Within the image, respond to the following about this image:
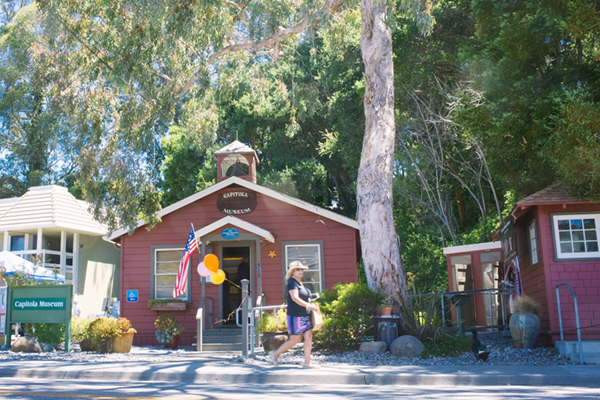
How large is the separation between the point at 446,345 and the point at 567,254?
3178 millimetres

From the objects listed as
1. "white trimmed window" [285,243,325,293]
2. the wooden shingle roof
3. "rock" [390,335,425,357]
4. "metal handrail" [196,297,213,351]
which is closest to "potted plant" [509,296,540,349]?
the wooden shingle roof

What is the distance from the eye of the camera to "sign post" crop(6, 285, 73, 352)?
1323 centimetres

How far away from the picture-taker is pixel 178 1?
14609 millimetres

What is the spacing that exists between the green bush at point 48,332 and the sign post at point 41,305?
33 centimetres

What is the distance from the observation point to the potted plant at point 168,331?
16328 millimetres

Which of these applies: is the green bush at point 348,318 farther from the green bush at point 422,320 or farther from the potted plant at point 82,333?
the potted plant at point 82,333

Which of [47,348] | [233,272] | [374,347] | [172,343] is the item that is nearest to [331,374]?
[374,347]

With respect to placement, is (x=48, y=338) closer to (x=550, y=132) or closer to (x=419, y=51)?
(x=550, y=132)

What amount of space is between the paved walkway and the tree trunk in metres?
3.40

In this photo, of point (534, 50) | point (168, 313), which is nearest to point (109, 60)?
point (168, 313)

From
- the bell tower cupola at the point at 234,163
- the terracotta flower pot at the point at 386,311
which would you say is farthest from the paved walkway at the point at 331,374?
the bell tower cupola at the point at 234,163

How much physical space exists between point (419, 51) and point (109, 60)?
36.4 feet

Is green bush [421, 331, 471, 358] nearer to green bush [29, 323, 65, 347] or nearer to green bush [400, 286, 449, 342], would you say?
green bush [400, 286, 449, 342]

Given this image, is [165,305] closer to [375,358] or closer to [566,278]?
[375,358]
